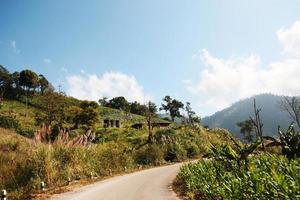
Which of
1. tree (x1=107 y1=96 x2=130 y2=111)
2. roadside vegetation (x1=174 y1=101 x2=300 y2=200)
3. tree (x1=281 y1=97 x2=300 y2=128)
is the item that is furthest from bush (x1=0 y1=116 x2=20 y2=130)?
tree (x1=107 y1=96 x2=130 y2=111)

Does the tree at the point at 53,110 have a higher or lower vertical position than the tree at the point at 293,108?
higher

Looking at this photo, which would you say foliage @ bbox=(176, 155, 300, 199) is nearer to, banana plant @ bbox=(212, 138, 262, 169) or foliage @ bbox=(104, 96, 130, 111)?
banana plant @ bbox=(212, 138, 262, 169)

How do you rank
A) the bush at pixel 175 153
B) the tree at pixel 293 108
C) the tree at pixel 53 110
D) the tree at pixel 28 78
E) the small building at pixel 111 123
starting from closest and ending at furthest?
the bush at pixel 175 153 → the tree at pixel 293 108 → the tree at pixel 53 110 → the small building at pixel 111 123 → the tree at pixel 28 78

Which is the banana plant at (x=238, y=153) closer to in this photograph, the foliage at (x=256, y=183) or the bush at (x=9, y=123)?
the foliage at (x=256, y=183)

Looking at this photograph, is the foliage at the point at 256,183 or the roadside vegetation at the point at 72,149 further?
the roadside vegetation at the point at 72,149

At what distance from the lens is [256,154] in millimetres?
Result: 13031

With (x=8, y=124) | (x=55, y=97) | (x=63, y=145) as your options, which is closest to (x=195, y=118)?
(x=55, y=97)

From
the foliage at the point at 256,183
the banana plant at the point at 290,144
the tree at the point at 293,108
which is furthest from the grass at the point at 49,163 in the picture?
the tree at the point at 293,108

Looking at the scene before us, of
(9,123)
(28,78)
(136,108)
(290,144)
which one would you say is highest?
(28,78)

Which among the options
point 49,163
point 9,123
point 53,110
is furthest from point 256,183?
point 53,110

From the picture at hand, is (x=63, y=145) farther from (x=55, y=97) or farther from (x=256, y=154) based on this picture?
(x=55, y=97)

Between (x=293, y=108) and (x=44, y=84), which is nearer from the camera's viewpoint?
(x=293, y=108)

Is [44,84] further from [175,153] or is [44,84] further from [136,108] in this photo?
[175,153]

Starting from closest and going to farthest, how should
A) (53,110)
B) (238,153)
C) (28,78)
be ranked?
(238,153), (53,110), (28,78)
